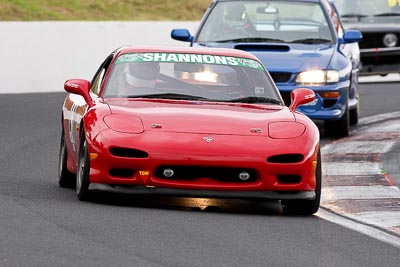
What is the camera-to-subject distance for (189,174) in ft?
32.3

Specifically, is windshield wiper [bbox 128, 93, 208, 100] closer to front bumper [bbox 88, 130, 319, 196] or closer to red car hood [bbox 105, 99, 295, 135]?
red car hood [bbox 105, 99, 295, 135]

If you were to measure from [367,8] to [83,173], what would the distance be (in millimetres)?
16378

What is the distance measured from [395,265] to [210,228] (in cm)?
145

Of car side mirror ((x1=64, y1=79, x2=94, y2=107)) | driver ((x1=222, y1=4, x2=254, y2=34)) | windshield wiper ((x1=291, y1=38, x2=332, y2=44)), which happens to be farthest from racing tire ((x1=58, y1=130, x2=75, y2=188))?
driver ((x1=222, y1=4, x2=254, y2=34))

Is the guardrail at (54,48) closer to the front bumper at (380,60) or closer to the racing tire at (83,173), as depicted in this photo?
the front bumper at (380,60)

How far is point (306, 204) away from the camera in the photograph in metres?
10.1

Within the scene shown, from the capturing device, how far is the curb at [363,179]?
10445mm

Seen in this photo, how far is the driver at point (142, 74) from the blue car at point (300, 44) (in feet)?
16.4

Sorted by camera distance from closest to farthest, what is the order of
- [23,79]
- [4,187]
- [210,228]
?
[210,228] → [4,187] → [23,79]

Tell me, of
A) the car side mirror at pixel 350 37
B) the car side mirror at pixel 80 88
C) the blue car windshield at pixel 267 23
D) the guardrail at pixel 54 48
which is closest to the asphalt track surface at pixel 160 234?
the car side mirror at pixel 80 88

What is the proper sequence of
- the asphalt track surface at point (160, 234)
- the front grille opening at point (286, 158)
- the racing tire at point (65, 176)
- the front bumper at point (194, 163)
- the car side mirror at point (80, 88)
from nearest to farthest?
the asphalt track surface at point (160, 234) < the front bumper at point (194, 163) < the front grille opening at point (286, 158) < the car side mirror at point (80, 88) < the racing tire at point (65, 176)

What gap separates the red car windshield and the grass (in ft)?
76.3

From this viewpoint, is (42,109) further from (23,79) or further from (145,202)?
(145,202)

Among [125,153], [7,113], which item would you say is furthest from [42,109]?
[125,153]
